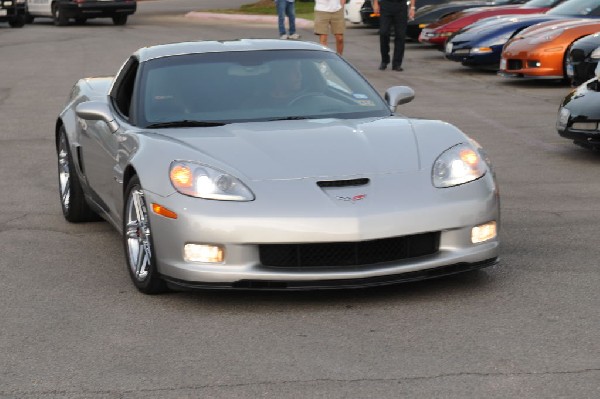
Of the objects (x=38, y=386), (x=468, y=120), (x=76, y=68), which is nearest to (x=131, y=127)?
(x=38, y=386)

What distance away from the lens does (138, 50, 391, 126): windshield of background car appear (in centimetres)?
723

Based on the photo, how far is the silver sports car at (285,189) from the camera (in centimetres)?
603

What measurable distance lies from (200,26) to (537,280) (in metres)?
27.1

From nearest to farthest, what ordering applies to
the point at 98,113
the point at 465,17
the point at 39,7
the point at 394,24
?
1. the point at 98,113
2. the point at 394,24
3. the point at 465,17
4. the point at 39,7

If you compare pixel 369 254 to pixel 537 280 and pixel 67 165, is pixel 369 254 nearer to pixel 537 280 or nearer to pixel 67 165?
pixel 537 280

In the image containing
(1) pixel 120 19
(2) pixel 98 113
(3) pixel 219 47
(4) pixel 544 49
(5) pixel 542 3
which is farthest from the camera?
(1) pixel 120 19

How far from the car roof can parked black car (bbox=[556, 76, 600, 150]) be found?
11.9ft

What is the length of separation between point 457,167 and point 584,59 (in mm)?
9391

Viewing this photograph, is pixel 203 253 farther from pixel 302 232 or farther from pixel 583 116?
pixel 583 116

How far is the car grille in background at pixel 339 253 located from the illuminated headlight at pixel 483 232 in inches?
12.8

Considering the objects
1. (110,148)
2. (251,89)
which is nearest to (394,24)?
(251,89)

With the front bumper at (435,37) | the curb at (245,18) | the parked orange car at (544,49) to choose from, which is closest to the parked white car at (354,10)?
the curb at (245,18)

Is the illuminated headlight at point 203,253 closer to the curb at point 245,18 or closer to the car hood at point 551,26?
the car hood at point 551,26

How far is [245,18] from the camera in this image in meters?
35.3
